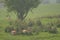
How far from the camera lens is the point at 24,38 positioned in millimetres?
24297

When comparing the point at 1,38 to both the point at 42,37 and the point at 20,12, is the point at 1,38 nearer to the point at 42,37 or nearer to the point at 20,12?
the point at 42,37

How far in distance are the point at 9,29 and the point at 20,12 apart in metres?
7.09

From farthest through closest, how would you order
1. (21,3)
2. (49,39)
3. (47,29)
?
(21,3), (47,29), (49,39)

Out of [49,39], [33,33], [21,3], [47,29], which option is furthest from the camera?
[21,3]

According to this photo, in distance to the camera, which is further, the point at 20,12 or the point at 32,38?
the point at 20,12

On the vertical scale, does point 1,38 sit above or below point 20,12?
below

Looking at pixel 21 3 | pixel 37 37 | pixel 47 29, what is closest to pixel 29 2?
pixel 21 3

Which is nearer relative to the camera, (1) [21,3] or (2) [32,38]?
(2) [32,38]

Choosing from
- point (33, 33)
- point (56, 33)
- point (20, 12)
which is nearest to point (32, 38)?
point (33, 33)

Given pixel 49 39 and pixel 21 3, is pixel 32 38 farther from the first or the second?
pixel 21 3

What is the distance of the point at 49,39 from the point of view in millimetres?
23766

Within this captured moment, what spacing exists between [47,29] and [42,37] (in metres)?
4.28

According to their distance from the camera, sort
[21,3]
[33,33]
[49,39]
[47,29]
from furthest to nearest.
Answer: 1. [21,3]
2. [47,29]
3. [33,33]
4. [49,39]

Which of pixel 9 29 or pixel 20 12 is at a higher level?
pixel 20 12
